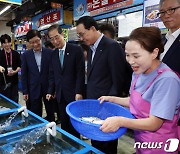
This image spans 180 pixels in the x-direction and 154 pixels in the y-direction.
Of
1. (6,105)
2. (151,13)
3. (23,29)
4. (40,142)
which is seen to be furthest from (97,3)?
(23,29)

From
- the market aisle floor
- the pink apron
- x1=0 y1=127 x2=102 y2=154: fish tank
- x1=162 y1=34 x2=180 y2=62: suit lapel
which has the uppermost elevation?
x1=162 y1=34 x2=180 y2=62: suit lapel

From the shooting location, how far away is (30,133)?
1.50 meters

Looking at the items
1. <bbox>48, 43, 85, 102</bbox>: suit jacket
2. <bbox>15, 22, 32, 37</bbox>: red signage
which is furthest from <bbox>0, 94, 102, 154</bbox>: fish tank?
<bbox>15, 22, 32, 37</bbox>: red signage

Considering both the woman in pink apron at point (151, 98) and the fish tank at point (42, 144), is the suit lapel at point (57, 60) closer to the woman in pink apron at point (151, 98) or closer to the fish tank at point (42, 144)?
the fish tank at point (42, 144)

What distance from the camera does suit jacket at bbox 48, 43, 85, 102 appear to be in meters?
2.59

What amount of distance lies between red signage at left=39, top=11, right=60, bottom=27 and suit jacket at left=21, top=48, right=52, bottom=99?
15.0ft

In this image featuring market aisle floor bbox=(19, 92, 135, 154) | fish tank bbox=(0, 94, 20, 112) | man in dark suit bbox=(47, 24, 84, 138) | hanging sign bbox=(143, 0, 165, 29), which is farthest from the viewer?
hanging sign bbox=(143, 0, 165, 29)

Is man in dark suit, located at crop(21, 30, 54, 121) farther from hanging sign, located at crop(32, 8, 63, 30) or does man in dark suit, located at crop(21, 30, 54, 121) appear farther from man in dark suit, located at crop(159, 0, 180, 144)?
hanging sign, located at crop(32, 8, 63, 30)

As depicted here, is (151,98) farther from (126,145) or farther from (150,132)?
(126,145)

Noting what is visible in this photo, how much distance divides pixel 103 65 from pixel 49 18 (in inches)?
256

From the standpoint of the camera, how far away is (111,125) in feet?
3.18

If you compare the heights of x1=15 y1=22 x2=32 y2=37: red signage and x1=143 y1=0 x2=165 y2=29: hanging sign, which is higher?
x1=15 y1=22 x2=32 y2=37: red signage

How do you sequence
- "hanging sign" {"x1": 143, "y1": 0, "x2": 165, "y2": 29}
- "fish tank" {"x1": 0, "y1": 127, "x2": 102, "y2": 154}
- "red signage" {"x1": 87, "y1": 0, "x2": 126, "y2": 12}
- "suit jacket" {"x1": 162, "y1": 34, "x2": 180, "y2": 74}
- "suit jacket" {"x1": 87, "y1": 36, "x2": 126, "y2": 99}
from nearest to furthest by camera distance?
1. "fish tank" {"x1": 0, "y1": 127, "x2": 102, "y2": 154}
2. "suit jacket" {"x1": 162, "y1": 34, "x2": 180, "y2": 74}
3. "suit jacket" {"x1": 87, "y1": 36, "x2": 126, "y2": 99}
4. "hanging sign" {"x1": 143, "y1": 0, "x2": 165, "y2": 29}
5. "red signage" {"x1": 87, "y1": 0, "x2": 126, "y2": 12}

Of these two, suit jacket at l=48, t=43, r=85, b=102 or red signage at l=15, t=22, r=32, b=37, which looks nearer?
suit jacket at l=48, t=43, r=85, b=102
